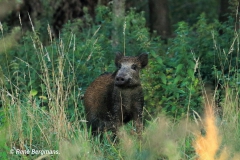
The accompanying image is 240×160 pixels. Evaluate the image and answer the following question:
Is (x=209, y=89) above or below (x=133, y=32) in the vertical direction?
below

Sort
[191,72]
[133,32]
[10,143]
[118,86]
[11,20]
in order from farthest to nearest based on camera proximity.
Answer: [11,20] → [133,32] → [191,72] → [118,86] → [10,143]

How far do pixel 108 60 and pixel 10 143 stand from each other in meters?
4.42

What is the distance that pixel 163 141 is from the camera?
617 cm

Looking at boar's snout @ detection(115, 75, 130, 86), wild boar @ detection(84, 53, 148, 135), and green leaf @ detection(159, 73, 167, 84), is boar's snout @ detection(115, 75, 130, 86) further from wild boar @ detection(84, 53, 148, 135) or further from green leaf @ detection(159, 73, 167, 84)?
green leaf @ detection(159, 73, 167, 84)

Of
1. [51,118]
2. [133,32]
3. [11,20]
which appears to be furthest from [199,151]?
[11,20]

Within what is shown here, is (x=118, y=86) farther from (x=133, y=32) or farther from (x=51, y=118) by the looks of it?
(x=133, y=32)

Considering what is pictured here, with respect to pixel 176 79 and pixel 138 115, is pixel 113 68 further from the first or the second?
pixel 138 115

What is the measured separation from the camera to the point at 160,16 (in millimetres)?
16250

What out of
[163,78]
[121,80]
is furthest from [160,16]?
[121,80]

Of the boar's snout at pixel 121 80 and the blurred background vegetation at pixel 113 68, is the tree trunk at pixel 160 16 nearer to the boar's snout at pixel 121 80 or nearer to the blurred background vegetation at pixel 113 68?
the blurred background vegetation at pixel 113 68

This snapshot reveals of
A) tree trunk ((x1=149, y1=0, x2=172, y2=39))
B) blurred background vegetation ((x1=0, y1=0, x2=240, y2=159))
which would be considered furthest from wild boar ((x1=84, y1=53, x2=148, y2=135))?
tree trunk ((x1=149, y1=0, x2=172, y2=39))

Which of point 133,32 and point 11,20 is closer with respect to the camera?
point 133,32

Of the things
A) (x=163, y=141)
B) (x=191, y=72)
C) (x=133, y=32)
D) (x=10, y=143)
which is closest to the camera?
(x=163, y=141)

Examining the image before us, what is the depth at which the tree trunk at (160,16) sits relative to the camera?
16.2 metres
